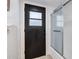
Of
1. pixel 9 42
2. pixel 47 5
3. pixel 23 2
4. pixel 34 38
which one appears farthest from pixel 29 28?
pixel 9 42

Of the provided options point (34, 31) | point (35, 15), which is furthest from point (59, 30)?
point (35, 15)

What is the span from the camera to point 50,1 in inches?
165

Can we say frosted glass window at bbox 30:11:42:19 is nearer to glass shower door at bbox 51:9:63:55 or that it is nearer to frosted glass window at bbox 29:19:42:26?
frosted glass window at bbox 29:19:42:26

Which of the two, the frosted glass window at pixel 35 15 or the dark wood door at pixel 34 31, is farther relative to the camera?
the frosted glass window at pixel 35 15

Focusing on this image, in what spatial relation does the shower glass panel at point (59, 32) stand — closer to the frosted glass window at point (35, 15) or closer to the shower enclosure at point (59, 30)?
the shower enclosure at point (59, 30)

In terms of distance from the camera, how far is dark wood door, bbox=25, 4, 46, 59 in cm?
401

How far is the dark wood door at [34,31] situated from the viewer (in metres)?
4.01

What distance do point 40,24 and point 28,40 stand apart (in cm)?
82

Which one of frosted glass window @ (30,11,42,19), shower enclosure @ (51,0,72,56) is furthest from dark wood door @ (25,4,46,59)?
shower enclosure @ (51,0,72,56)

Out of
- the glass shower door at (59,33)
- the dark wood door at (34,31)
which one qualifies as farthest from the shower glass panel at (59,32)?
the dark wood door at (34,31)

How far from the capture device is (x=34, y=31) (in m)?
4.22
